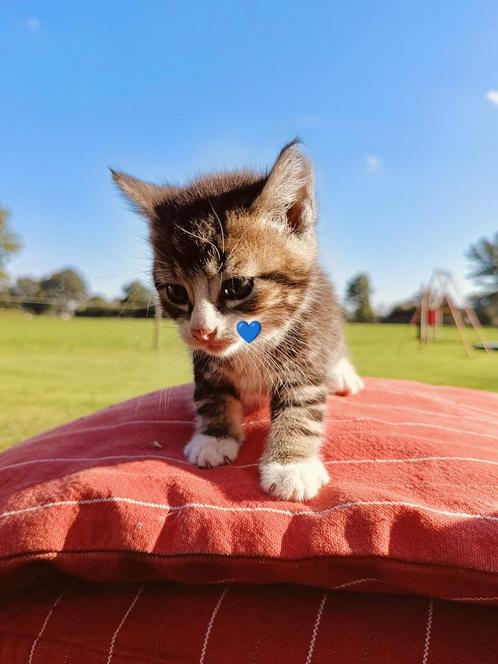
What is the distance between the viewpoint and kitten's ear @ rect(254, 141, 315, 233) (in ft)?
3.64

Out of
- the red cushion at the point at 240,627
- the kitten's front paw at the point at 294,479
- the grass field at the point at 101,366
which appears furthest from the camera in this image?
the grass field at the point at 101,366

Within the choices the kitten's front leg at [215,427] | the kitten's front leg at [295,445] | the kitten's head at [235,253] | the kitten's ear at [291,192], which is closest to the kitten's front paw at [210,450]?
the kitten's front leg at [215,427]

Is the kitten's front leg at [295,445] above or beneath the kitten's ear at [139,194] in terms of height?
beneath

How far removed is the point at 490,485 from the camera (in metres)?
0.90

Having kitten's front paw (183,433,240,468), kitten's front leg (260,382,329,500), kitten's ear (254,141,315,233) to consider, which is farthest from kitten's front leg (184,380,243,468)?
kitten's ear (254,141,315,233)

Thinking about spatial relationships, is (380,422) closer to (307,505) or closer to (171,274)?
(307,505)

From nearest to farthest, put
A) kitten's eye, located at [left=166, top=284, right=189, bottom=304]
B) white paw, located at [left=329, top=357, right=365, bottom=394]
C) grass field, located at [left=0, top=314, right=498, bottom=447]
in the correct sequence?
1. kitten's eye, located at [left=166, top=284, right=189, bottom=304]
2. white paw, located at [left=329, top=357, right=365, bottom=394]
3. grass field, located at [left=0, top=314, right=498, bottom=447]

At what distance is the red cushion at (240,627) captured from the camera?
2.32ft

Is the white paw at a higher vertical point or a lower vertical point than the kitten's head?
lower

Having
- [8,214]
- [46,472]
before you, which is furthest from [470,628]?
[8,214]

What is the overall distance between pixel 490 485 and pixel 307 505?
36cm

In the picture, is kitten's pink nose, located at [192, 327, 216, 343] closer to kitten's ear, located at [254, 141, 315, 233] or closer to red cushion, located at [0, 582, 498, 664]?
kitten's ear, located at [254, 141, 315, 233]

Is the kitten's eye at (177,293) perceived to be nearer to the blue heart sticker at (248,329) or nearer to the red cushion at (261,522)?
the blue heart sticker at (248,329)

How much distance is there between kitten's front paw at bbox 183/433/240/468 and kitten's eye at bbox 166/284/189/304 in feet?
1.16
